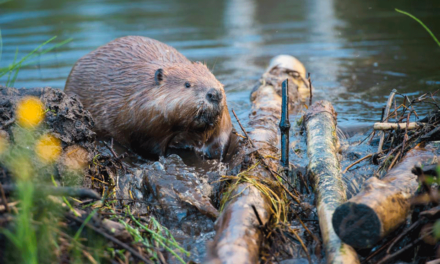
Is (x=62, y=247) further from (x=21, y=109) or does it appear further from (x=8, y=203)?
(x=21, y=109)

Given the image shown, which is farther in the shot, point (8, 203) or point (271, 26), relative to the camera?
point (271, 26)

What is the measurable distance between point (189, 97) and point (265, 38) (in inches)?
216

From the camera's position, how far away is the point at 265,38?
8.48 m

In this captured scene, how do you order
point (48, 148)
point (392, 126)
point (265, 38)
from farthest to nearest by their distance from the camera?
point (265, 38)
point (392, 126)
point (48, 148)

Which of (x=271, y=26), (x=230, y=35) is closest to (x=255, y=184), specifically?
(x=230, y=35)

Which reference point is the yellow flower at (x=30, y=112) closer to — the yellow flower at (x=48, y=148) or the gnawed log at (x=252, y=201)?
the yellow flower at (x=48, y=148)

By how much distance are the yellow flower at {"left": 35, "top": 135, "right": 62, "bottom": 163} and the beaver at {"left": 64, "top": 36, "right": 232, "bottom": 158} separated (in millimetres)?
1013

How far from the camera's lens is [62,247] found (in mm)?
1729

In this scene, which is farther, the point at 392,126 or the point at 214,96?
the point at 214,96

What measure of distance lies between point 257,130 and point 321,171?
987mm

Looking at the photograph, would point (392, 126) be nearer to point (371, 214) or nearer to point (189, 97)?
point (371, 214)

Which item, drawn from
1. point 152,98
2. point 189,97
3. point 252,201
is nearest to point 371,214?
point 252,201

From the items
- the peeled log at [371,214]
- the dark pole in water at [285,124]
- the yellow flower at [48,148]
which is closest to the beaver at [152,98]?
the dark pole in water at [285,124]

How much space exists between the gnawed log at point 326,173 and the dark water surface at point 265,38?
0.94 meters
